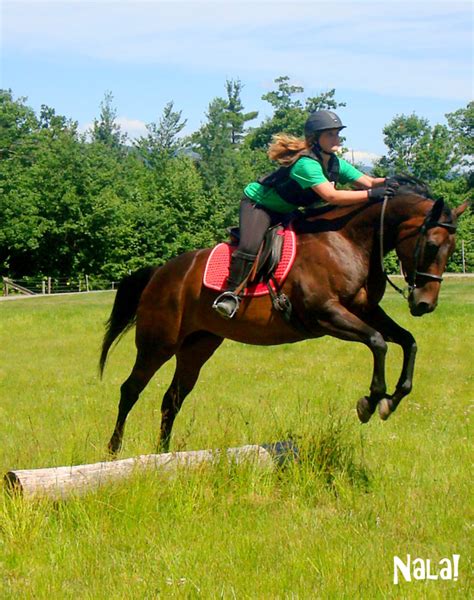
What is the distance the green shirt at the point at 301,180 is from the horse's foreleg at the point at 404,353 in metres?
1.28

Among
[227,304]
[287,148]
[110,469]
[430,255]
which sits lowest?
[110,469]

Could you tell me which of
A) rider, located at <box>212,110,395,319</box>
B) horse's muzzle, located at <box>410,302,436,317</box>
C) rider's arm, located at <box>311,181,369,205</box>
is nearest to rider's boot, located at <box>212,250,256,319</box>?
rider, located at <box>212,110,395,319</box>

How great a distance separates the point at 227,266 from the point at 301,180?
51.5 inches

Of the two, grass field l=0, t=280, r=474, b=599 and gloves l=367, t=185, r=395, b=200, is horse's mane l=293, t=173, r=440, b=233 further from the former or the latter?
grass field l=0, t=280, r=474, b=599

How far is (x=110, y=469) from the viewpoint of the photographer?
670 cm

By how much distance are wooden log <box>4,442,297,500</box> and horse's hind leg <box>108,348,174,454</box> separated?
2138mm

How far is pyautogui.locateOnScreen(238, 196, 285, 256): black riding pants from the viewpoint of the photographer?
7.90 m

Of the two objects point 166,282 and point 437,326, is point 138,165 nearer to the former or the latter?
point 437,326

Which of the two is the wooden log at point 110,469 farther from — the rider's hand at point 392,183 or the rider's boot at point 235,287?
the rider's hand at point 392,183

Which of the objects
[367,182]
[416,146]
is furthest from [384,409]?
[416,146]

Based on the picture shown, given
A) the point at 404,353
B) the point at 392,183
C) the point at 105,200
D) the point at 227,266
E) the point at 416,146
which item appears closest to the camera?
the point at 404,353

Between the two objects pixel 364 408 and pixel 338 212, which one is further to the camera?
pixel 338 212

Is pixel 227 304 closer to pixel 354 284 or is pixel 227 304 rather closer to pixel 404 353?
pixel 354 284

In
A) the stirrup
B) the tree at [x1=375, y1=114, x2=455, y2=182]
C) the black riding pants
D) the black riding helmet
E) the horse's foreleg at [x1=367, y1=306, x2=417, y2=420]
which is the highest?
the tree at [x1=375, y1=114, x2=455, y2=182]
